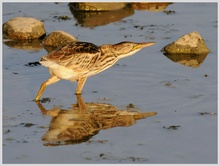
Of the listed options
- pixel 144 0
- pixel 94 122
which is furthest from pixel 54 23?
pixel 94 122

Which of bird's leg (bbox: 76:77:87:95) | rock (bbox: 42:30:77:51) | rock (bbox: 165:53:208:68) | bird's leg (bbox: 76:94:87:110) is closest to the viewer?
bird's leg (bbox: 76:94:87:110)

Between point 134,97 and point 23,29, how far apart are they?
5048 mm

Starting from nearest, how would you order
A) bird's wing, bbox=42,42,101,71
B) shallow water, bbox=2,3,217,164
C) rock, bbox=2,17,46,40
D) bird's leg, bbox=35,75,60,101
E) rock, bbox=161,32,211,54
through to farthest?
shallow water, bbox=2,3,217,164
bird's wing, bbox=42,42,101,71
bird's leg, bbox=35,75,60,101
rock, bbox=161,32,211,54
rock, bbox=2,17,46,40

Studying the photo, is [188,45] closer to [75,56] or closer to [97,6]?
[75,56]

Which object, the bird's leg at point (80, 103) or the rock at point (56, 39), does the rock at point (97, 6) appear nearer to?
the rock at point (56, 39)

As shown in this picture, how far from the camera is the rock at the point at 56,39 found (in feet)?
53.4

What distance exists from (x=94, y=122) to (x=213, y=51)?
5.04 metres

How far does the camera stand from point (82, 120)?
459 inches

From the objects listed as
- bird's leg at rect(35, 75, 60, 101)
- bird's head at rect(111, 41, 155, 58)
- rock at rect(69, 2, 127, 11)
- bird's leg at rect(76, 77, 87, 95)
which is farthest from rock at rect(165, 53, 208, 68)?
rock at rect(69, 2, 127, 11)

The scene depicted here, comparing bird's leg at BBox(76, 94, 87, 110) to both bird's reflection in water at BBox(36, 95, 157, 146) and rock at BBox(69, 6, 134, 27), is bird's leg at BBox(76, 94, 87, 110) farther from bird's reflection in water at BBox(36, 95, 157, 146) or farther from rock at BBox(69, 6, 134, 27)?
rock at BBox(69, 6, 134, 27)

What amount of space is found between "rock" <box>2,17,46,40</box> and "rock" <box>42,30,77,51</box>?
1.68 feet

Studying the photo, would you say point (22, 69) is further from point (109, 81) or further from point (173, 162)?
point (173, 162)

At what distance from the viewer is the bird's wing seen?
41.1 feet

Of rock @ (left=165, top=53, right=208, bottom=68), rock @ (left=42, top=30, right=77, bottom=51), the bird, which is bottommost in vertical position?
rock @ (left=165, top=53, right=208, bottom=68)
